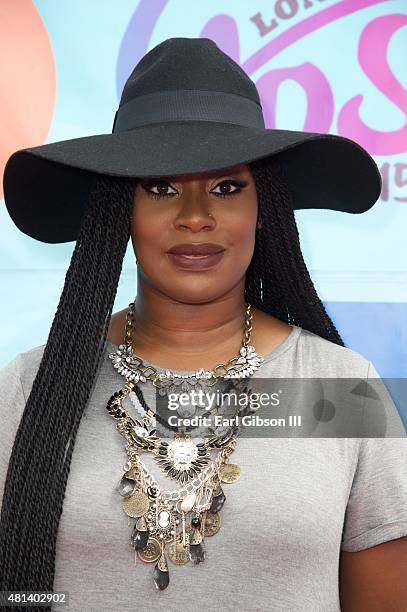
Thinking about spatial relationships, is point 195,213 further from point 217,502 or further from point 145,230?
point 217,502

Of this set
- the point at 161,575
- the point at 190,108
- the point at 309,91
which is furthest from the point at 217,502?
the point at 309,91

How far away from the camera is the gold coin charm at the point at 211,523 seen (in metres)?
1.52

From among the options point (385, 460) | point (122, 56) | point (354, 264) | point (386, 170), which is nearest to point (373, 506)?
point (385, 460)

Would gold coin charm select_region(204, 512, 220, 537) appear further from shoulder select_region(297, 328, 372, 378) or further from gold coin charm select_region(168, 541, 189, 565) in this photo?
shoulder select_region(297, 328, 372, 378)

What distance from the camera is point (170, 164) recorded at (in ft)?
4.88

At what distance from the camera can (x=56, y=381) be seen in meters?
1.63

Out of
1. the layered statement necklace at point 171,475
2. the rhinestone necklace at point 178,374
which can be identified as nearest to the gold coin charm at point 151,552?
the layered statement necklace at point 171,475

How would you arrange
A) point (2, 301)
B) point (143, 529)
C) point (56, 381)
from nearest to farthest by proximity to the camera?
point (143, 529), point (56, 381), point (2, 301)

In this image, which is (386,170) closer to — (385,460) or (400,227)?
(400,227)

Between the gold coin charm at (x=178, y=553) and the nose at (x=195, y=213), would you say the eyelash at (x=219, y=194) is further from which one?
the gold coin charm at (x=178, y=553)

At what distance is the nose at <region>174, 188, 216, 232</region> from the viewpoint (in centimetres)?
157

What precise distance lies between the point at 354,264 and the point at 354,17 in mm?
582

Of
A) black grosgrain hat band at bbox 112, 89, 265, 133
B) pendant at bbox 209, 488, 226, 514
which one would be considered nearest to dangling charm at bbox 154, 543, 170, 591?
pendant at bbox 209, 488, 226, 514

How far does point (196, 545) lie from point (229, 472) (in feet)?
0.41
